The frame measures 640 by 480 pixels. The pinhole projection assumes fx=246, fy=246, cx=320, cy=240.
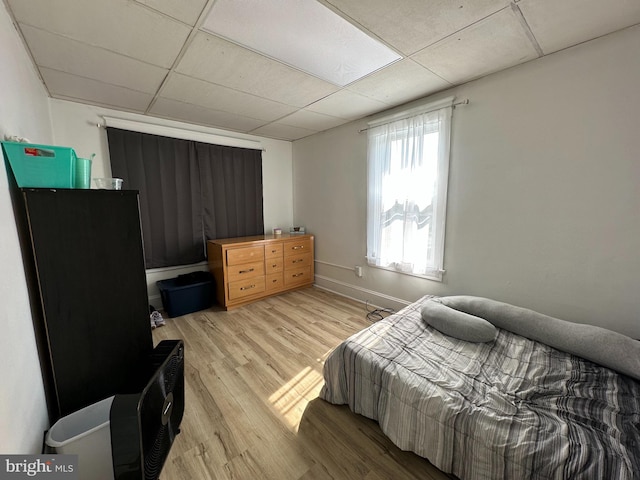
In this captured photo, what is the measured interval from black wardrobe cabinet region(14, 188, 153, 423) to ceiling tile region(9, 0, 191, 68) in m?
0.98

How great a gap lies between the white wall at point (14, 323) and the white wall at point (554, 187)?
2849 millimetres

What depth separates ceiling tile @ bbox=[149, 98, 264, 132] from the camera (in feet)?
8.48

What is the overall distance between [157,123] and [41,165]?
7.14ft

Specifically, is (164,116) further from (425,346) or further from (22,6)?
(425,346)

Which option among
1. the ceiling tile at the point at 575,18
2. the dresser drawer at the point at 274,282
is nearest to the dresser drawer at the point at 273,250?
the dresser drawer at the point at 274,282

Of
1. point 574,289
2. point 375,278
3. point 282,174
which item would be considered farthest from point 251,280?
point 574,289

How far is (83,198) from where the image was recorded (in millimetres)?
1232

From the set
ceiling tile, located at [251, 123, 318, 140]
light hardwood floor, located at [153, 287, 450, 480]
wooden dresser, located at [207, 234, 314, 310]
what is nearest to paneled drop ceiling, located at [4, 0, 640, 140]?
ceiling tile, located at [251, 123, 318, 140]

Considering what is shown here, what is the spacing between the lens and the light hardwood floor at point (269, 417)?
4.17 ft

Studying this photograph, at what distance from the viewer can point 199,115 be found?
9.44 feet

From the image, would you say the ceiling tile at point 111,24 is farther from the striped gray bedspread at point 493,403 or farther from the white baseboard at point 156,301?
the white baseboard at point 156,301

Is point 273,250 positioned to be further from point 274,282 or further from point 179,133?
point 179,133

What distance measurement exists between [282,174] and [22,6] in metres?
2.99

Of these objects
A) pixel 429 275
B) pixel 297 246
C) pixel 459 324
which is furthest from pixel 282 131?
pixel 459 324
